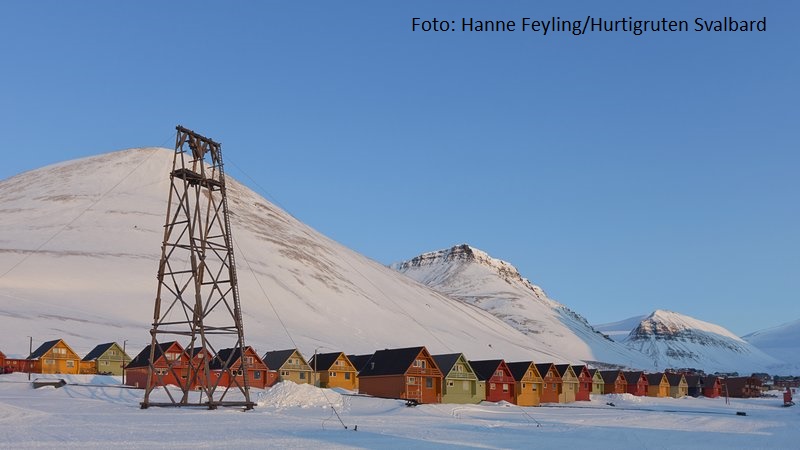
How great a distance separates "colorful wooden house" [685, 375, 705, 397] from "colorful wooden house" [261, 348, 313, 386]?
284 ft

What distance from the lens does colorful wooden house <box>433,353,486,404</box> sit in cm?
8519

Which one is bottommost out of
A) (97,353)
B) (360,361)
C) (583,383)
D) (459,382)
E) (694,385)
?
(694,385)

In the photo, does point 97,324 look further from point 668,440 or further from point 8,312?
point 668,440

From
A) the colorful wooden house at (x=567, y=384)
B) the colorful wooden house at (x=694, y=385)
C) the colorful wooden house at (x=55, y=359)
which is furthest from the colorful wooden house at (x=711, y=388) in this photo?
the colorful wooden house at (x=55, y=359)

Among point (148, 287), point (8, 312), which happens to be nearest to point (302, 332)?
point (148, 287)

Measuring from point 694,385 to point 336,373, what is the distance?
283ft

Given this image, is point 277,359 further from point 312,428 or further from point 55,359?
point 312,428

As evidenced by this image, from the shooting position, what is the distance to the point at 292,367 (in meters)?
96.9

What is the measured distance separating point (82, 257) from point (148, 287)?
27.8 metres

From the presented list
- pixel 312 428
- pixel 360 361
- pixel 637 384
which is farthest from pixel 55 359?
pixel 637 384

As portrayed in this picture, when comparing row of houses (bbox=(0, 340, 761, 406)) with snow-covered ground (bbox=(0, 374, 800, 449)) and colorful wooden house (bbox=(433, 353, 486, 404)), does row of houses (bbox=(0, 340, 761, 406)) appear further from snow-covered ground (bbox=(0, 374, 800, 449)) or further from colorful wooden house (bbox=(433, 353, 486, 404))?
snow-covered ground (bbox=(0, 374, 800, 449))

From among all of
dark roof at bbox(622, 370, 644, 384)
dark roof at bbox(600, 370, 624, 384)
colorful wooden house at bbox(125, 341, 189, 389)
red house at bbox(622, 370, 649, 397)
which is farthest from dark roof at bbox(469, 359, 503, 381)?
dark roof at bbox(622, 370, 644, 384)

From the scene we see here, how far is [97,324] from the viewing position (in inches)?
5226

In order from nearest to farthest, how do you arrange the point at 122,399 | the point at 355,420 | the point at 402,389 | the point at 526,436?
1. the point at 526,436
2. the point at 355,420
3. the point at 122,399
4. the point at 402,389
